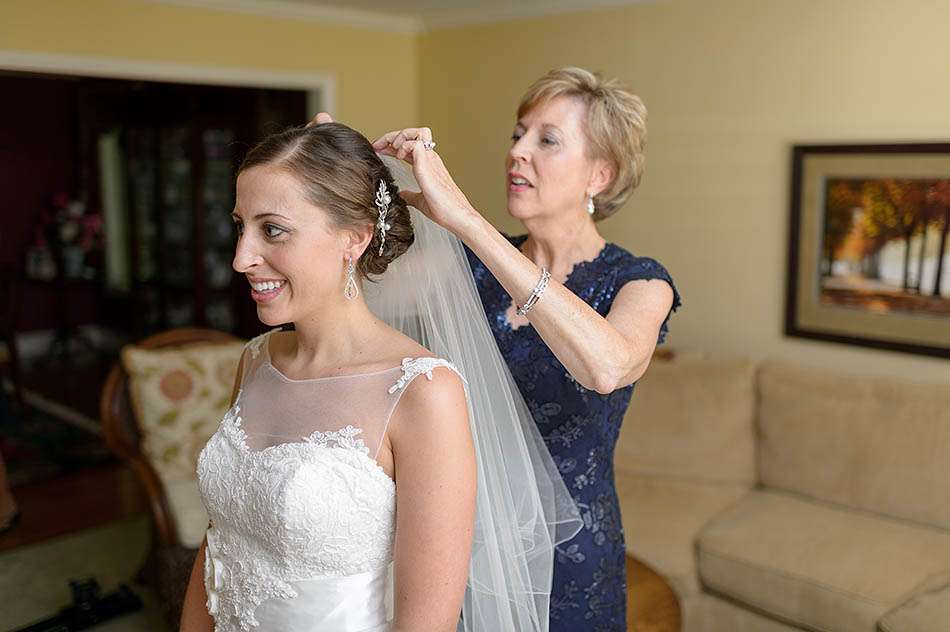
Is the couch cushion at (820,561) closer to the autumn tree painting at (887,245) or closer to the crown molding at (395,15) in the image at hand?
the autumn tree painting at (887,245)

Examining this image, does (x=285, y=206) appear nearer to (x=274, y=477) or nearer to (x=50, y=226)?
(x=274, y=477)

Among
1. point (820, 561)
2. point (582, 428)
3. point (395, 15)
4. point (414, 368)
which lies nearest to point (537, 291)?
point (414, 368)

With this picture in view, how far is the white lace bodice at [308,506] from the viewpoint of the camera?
1.46 metres

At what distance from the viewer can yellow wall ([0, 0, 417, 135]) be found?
167 inches

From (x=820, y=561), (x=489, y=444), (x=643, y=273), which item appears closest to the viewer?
(x=489, y=444)

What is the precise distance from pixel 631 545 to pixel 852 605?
0.81 m

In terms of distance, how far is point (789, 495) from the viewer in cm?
374

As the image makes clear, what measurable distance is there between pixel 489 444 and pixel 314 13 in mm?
4084

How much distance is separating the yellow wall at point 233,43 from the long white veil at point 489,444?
3.20m

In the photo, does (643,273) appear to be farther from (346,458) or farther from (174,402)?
(174,402)

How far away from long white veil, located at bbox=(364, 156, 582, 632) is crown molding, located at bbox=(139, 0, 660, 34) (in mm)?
3110

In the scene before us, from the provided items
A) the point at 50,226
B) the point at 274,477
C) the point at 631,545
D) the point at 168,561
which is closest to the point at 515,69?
the point at 631,545

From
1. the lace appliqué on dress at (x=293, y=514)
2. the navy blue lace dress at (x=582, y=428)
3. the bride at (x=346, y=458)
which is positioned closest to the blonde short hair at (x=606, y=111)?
the navy blue lace dress at (x=582, y=428)

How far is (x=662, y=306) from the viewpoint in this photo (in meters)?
→ 1.81
